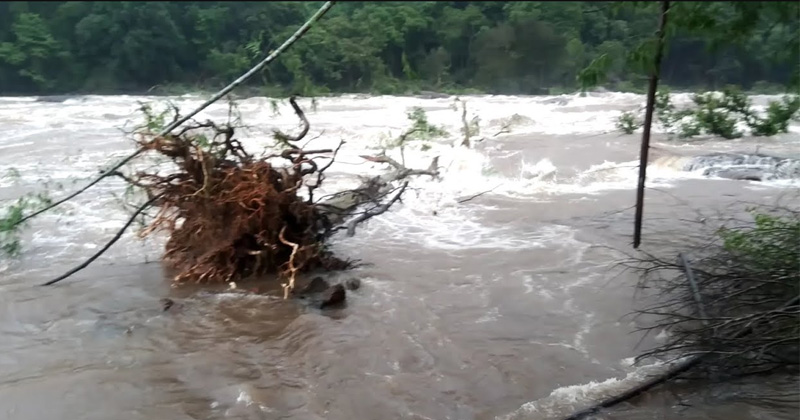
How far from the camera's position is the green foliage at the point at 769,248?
505cm

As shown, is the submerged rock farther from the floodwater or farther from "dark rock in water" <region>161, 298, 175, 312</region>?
"dark rock in water" <region>161, 298, 175, 312</region>

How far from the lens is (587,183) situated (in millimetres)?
12516

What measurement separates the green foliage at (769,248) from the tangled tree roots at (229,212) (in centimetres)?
388

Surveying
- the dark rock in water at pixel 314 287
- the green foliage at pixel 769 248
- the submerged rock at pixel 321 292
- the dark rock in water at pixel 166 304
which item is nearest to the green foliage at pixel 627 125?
the green foliage at pixel 769 248

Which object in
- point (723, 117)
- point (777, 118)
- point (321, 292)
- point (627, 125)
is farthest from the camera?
point (627, 125)

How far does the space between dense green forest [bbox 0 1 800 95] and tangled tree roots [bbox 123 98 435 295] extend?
5.00 ft

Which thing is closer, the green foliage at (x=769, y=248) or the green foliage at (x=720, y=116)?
the green foliage at (x=769, y=248)

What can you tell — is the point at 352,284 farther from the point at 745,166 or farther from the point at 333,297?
the point at 745,166

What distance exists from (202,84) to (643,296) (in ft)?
46.4

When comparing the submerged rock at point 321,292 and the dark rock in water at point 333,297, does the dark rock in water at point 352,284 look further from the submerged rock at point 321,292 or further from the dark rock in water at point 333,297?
the dark rock in water at point 333,297

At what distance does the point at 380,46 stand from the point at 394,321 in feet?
97.0

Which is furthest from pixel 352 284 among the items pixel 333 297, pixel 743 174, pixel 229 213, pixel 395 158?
pixel 743 174

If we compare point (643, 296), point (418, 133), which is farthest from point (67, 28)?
point (643, 296)

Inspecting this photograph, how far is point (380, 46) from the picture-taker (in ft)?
113
